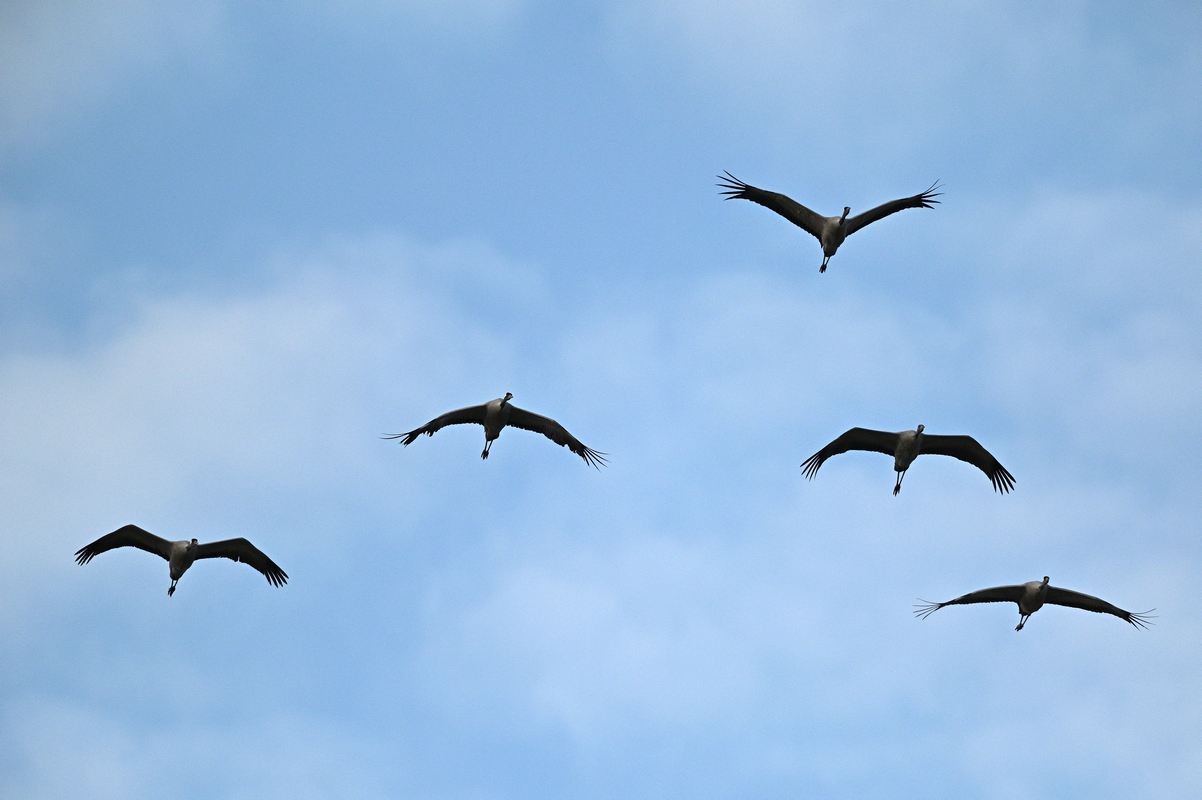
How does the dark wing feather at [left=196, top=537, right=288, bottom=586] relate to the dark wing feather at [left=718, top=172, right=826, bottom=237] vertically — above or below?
below

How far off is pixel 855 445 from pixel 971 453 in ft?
9.05

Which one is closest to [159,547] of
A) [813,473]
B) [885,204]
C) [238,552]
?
[238,552]

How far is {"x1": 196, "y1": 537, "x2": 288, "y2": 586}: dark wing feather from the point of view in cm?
4031

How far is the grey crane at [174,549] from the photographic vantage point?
39.9 metres

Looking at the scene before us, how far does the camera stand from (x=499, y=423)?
41.0m

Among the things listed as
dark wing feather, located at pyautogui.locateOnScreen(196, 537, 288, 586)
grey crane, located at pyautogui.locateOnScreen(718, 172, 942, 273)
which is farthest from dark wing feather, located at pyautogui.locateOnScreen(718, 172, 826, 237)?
dark wing feather, located at pyautogui.locateOnScreen(196, 537, 288, 586)

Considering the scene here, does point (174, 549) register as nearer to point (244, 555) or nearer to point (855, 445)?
point (244, 555)

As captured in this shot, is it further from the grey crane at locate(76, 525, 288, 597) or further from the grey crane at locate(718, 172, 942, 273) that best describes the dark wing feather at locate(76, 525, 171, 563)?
the grey crane at locate(718, 172, 942, 273)

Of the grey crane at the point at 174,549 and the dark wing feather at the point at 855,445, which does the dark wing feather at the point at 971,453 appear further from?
the grey crane at the point at 174,549

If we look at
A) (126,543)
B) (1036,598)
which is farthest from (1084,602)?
(126,543)

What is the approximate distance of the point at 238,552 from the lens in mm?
40750

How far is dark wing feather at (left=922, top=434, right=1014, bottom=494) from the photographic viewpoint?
3934 centimetres

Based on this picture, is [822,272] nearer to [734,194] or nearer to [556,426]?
[734,194]

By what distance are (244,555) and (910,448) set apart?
16.5 m
